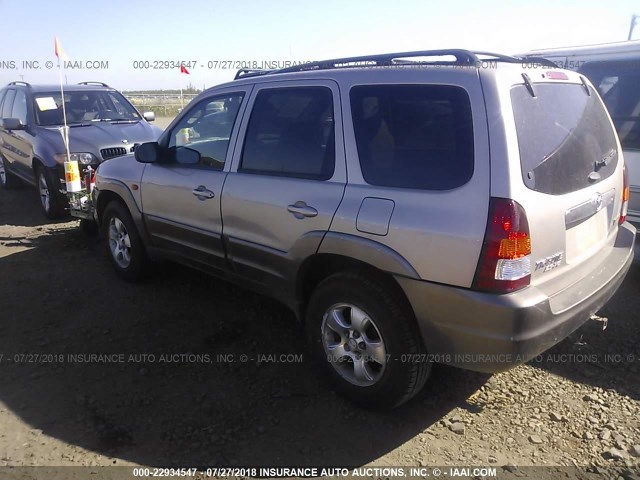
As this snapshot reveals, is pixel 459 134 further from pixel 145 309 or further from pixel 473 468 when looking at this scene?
pixel 145 309

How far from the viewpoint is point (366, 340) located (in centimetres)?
280

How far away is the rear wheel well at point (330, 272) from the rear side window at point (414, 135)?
47 cm

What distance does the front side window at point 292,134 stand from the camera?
2971 millimetres

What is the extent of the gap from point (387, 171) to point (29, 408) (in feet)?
8.25

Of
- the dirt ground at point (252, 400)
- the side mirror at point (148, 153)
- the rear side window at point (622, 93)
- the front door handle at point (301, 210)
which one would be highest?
the rear side window at point (622, 93)

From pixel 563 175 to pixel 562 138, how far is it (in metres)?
0.21

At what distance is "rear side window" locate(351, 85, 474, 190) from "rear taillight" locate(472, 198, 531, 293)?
0.24 m

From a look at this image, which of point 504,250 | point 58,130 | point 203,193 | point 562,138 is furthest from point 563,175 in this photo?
point 58,130

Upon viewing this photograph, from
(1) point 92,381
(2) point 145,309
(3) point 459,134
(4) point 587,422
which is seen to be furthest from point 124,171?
(4) point 587,422

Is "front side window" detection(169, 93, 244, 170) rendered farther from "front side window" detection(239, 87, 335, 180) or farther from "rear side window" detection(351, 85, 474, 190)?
"rear side window" detection(351, 85, 474, 190)

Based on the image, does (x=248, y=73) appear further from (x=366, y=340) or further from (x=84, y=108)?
(x=84, y=108)

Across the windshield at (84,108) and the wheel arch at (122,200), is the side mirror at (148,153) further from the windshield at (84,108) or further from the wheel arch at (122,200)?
the windshield at (84,108)

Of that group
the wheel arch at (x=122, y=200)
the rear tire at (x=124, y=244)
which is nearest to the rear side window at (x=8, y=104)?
the wheel arch at (x=122, y=200)

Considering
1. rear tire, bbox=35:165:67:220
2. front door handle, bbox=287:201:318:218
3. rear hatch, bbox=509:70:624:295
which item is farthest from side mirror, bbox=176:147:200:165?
rear tire, bbox=35:165:67:220
